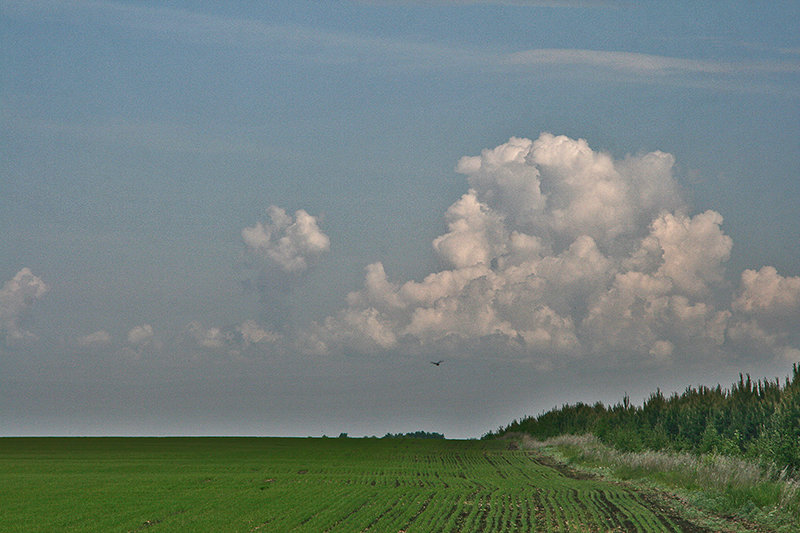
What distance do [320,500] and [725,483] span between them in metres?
16.7

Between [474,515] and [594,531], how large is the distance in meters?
4.99

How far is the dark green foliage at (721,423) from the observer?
37.9m

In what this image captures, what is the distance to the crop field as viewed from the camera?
29.0 m

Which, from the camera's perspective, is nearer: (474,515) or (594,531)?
(594,531)

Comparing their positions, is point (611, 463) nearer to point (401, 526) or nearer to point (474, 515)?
point (474, 515)

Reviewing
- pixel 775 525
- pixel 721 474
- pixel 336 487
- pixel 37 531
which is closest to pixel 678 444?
pixel 721 474

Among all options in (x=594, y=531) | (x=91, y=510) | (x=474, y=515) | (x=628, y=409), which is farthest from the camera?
(x=628, y=409)

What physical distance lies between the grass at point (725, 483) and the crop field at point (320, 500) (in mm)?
2144

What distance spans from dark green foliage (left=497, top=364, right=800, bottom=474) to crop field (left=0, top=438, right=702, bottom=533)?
21.1 ft

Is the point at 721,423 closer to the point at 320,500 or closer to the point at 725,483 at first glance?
the point at 725,483

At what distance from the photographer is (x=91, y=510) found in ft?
110

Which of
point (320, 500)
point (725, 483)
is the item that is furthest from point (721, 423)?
point (320, 500)

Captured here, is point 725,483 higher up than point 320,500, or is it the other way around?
point 725,483

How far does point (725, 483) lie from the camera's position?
34281 millimetres
